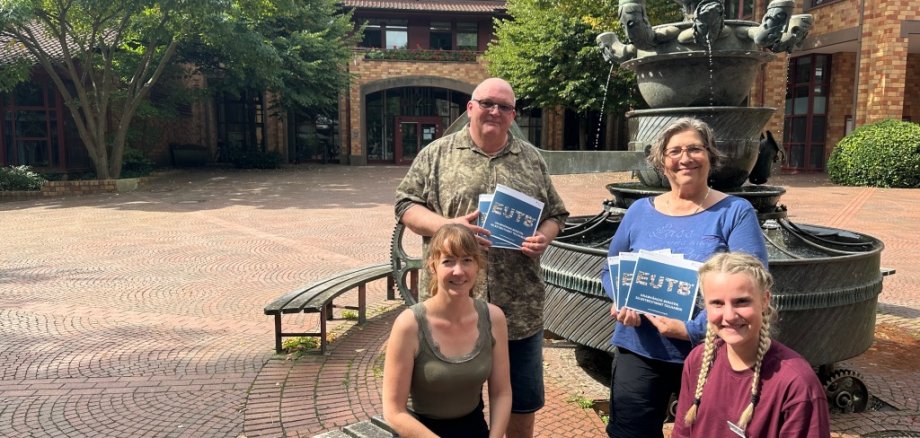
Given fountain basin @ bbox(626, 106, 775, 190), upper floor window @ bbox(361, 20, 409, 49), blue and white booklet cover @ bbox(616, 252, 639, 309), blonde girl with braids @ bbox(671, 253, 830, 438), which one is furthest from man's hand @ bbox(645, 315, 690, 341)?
upper floor window @ bbox(361, 20, 409, 49)

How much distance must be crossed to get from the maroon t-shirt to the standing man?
2.48 ft

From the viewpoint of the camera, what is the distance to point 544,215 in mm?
2652

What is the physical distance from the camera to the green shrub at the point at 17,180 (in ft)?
59.0

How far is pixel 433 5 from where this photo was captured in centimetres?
3250

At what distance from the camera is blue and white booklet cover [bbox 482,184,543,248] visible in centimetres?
238

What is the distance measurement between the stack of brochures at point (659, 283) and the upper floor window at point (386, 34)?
32106mm

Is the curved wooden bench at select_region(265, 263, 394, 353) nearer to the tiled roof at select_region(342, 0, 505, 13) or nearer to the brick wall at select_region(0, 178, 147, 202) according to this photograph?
the brick wall at select_region(0, 178, 147, 202)

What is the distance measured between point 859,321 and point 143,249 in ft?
30.9

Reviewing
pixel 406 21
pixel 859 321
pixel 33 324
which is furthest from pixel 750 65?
pixel 406 21

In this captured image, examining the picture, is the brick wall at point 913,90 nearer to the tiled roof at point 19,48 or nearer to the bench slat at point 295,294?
the bench slat at point 295,294

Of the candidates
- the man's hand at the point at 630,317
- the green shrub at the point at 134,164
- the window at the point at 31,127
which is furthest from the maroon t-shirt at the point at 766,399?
the window at the point at 31,127

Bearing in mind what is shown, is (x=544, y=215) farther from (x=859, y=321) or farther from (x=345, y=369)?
(x=345, y=369)

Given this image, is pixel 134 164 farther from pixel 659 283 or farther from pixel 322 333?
pixel 659 283

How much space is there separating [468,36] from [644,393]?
32766 mm
